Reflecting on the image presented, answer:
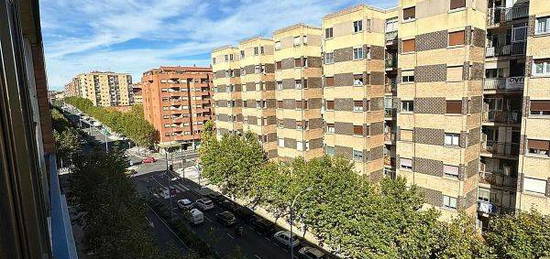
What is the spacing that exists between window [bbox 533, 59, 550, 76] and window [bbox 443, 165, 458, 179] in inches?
289

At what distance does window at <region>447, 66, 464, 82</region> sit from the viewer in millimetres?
22531

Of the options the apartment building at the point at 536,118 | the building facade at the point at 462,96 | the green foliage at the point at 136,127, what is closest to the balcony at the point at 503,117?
the building facade at the point at 462,96

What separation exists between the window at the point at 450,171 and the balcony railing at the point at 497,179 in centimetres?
317

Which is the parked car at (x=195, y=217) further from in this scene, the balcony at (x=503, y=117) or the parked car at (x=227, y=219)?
the balcony at (x=503, y=117)

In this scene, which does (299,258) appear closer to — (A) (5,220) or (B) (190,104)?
(A) (5,220)

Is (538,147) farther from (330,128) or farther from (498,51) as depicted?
(330,128)

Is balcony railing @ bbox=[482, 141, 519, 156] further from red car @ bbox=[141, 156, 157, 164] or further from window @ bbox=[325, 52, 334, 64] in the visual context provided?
red car @ bbox=[141, 156, 157, 164]

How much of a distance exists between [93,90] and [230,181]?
133747 millimetres

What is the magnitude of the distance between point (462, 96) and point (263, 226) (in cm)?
1948

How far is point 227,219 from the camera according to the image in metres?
33.4

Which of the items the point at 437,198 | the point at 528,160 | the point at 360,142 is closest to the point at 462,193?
the point at 437,198

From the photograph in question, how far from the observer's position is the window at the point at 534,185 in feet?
66.0

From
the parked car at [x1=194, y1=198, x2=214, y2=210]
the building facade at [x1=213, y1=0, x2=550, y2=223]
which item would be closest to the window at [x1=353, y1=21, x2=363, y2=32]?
the building facade at [x1=213, y1=0, x2=550, y2=223]

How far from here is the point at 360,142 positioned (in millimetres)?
29672
